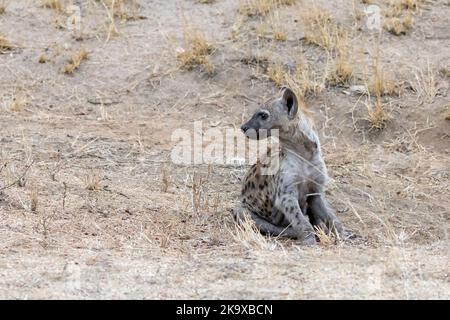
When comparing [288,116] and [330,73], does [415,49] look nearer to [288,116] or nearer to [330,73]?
[330,73]

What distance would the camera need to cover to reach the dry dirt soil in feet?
18.8

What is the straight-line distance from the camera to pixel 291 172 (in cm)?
766

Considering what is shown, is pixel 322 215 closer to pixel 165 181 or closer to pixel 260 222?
pixel 260 222

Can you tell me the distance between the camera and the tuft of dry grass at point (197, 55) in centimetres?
1095

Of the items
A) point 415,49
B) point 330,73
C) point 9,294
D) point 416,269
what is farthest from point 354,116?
point 9,294

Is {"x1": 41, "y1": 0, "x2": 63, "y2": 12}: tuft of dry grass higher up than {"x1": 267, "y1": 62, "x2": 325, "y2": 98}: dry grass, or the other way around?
{"x1": 41, "y1": 0, "x2": 63, "y2": 12}: tuft of dry grass

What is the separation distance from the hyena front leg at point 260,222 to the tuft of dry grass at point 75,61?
3.77 metres

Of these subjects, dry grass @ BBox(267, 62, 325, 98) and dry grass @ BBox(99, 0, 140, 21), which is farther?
dry grass @ BBox(99, 0, 140, 21)

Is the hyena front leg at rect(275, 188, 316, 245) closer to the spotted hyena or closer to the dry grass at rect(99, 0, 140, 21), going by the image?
the spotted hyena

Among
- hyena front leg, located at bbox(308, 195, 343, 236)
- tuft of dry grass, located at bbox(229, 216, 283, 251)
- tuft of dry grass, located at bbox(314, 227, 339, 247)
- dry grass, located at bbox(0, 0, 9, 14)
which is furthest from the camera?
dry grass, located at bbox(0, 0, 9, 14)

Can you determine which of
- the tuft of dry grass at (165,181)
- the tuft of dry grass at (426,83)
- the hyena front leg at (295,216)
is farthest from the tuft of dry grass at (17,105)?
the tuft of dry grass at (426,83)

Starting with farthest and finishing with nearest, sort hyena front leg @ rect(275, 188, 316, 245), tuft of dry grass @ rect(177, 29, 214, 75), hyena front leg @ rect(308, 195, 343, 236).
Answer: tuft of dry grass @ rect(177, 29, 214, 75), hyena front leg @ rect(308, 195, 343, 236), hyena front leg @ rect(275, 188, 316, 245)

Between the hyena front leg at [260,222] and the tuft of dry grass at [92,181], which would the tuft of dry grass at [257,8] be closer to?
the tuft of dry grass at [92,181]

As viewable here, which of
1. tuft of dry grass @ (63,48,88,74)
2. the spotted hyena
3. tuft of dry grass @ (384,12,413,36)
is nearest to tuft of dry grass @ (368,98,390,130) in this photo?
tuft of dry grass @ (384,12,413,36)
